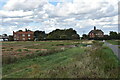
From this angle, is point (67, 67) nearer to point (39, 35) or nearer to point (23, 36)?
point (39, 35)

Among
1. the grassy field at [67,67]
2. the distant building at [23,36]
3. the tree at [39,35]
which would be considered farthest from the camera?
the distant building at [23,36]

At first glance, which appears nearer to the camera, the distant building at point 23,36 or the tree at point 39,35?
the tree at point 39,35

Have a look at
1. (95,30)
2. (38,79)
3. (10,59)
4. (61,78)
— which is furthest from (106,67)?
(95,30)

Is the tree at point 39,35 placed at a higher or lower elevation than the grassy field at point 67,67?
higher

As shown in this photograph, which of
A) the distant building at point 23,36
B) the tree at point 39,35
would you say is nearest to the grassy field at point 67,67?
the tree at point 39,35

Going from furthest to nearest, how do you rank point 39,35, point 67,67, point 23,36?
point 23,36 → point 39,35 → point 67,67

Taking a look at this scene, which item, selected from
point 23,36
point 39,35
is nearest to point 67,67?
point 39,35

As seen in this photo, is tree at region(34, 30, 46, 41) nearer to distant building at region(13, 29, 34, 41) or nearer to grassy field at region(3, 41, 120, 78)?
distant building at region(13, 29, 34, 41)

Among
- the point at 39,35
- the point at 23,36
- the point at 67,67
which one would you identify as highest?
the point at 39,35

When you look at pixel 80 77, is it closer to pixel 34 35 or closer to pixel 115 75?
pixel 115 75

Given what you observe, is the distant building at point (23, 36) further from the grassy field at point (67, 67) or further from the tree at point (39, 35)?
the grassy field at point (67, 67)

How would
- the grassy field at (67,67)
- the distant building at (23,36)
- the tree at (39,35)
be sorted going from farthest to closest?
the distant building at (23,36), the tree at (39,35), the grassy field at (67,67)

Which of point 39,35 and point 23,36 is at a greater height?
point 39,35

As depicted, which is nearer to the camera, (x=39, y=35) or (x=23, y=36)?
(x=39, y=35)
